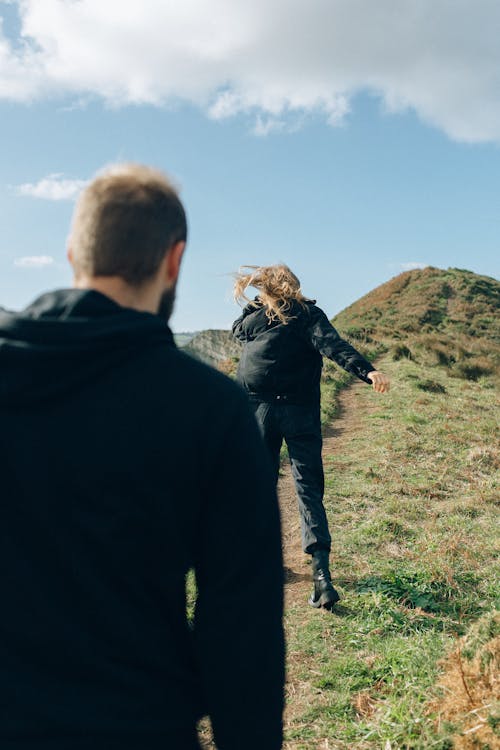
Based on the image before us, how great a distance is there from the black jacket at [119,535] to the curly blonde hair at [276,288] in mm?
3204

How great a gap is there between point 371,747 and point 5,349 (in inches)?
108

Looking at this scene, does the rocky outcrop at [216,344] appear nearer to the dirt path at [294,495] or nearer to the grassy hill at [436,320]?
the grassy hill at [436,320]

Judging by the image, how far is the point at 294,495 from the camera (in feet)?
24.3

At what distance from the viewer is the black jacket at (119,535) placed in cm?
122

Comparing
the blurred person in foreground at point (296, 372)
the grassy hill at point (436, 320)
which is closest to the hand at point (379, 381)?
the blurred person in foreground at point (296, 372)

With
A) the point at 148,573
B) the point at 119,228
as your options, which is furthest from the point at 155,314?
the point at 148,573

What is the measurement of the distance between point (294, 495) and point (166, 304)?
621 centimetres

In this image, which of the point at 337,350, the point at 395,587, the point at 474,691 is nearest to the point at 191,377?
the point at 474,691

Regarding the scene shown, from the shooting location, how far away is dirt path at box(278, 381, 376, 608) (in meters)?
4.99

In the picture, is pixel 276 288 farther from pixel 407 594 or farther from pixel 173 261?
pixel 173 261

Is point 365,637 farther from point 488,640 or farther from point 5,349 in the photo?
point 5,349

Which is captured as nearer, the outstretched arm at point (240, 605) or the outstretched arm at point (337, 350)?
the outstretched arm at point (240, 605)

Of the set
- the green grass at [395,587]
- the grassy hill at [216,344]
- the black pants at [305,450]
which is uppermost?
the grassy hill at [216,344]

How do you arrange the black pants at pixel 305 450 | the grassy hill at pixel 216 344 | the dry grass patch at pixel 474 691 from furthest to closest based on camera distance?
the grassy hill at pixel 216 344 → the black pants at pixel 305 450 → the dry grass patch at pixel 474 691
